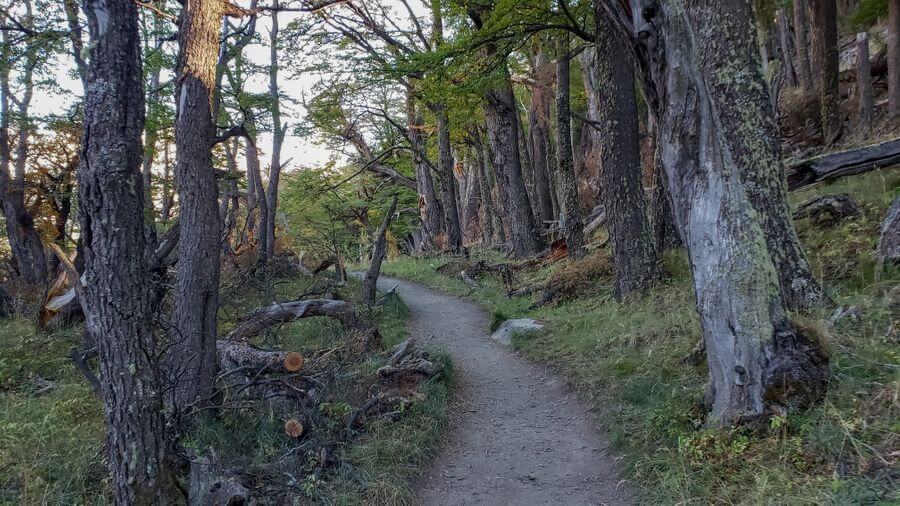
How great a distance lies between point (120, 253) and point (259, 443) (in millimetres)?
2383

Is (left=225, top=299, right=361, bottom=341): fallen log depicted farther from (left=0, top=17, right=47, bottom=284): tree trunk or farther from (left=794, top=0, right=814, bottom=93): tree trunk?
(left=794, top=0, right=814, bottom=93): tree trunk

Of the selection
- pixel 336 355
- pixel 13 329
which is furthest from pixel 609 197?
pixel 13 329

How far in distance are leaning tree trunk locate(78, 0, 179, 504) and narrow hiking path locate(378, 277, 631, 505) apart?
86.6 inches

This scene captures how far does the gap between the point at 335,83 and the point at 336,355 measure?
39.5 ft

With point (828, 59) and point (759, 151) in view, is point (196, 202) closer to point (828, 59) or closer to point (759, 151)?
point (759, 151)

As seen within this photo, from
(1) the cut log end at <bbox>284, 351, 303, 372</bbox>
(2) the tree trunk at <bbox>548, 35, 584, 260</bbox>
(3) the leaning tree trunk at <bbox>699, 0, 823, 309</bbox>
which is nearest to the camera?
(3) the leaning tree trunk at <bbox>699, 0, 823, 309</bbox>

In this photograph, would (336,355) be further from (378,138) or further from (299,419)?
(378,138)

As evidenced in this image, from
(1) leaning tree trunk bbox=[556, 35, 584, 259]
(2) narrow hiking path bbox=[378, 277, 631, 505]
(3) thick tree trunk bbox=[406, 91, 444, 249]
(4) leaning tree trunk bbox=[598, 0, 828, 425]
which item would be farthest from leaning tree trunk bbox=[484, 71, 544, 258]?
(4) leaning tree trunk bbox=[598, 0, 828, 425]

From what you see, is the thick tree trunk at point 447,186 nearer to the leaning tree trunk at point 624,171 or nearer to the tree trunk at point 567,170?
the tree trunk at point 567,170

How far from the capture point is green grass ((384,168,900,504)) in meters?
2.89

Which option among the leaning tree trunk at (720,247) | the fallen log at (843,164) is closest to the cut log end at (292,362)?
the leaning tree trunk at (720,247)

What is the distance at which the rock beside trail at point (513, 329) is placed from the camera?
26.1 ft

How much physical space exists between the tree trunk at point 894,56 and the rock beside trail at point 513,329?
10.5 meters

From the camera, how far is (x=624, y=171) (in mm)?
8078
